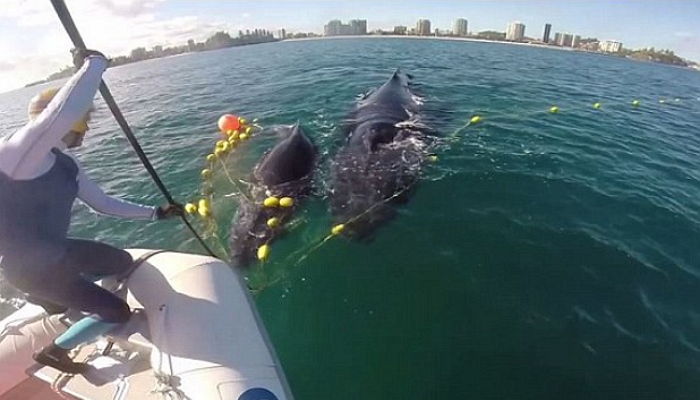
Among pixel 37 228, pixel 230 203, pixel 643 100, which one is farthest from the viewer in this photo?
pixel 643 100

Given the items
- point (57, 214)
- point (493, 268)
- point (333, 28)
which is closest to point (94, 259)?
point (57, 214)

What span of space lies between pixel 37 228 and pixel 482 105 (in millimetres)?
19278

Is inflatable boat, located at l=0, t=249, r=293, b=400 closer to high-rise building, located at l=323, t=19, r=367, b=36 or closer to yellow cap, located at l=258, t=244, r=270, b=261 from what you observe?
yellow cap, located at l=258, t=244, r=270, b=261

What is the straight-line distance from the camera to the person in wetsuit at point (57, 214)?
3.63m

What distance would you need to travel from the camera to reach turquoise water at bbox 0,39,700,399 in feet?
21.5

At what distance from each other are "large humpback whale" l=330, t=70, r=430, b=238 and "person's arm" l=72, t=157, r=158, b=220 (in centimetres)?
481

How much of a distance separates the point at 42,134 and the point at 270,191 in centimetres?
741

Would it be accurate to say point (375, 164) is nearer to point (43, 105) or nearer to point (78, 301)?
point (78, 301)

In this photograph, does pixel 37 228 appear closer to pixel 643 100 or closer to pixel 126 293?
pixel 126 293

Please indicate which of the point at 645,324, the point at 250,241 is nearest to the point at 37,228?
the point at 250,241

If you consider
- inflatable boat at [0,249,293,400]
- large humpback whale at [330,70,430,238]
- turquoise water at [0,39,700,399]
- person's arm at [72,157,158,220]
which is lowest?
turquoise water at [0,39,700,399]

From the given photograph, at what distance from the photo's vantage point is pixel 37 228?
12.9 ft

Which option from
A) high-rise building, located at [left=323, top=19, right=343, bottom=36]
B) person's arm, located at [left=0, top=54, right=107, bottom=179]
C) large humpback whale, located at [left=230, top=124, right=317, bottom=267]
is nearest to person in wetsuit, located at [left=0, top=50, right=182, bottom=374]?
person's arm, located at [left=0, top=54, right=107, bottom=179]

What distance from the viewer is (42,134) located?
11.8ft
